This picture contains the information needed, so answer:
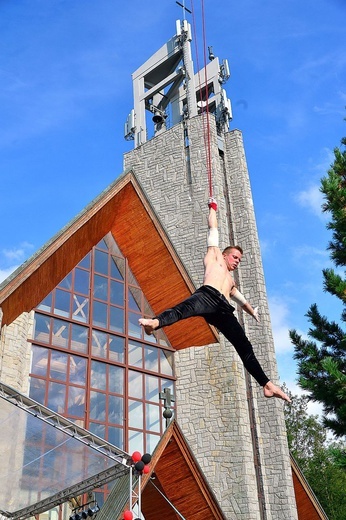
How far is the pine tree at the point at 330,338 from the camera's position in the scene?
956 cm

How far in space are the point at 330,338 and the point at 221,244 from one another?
23.7 feet

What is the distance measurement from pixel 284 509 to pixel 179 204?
358 inches

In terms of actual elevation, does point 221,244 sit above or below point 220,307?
above

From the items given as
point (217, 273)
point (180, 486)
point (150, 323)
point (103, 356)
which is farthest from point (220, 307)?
point (103, 356)

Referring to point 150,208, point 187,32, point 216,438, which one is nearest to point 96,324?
point 150,208

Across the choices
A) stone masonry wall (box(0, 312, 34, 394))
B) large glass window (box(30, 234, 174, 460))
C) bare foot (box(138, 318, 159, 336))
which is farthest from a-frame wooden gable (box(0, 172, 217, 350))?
bare foot (box(138, 318, 159, 336))

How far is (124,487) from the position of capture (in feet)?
35.1

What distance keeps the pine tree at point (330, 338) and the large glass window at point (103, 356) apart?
4.66 metres

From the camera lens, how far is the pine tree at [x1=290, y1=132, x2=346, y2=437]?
9.56 m

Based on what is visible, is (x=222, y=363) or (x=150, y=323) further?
(x=222, y=363)

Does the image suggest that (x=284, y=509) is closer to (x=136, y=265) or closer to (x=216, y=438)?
(x=216, y=438)

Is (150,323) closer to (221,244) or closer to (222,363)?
(222,363)

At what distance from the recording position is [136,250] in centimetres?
1545

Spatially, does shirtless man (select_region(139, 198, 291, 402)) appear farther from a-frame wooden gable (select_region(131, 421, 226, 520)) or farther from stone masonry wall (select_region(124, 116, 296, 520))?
stone masonry wall (select_region(124, 116, 296, 520))
